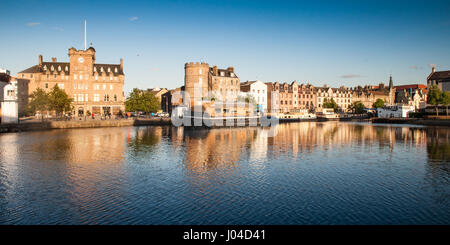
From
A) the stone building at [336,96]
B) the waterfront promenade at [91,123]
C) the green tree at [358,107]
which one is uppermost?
the stone building at [336,96]

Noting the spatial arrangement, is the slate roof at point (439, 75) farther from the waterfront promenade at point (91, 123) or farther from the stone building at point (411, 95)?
the stone building at point (411, 95)

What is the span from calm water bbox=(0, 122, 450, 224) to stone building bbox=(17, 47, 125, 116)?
6557 centimetres

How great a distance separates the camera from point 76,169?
2411 cm

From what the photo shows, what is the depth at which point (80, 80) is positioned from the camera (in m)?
94.1

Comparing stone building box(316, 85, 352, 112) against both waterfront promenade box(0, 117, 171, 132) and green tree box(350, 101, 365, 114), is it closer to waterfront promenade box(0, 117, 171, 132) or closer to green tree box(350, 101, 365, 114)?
green tree box(350, 101, 365, 114)

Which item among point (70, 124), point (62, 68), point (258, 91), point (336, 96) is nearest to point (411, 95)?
point (336, 96)

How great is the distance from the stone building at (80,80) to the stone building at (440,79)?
110546mm

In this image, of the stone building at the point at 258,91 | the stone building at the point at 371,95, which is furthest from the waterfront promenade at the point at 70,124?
the stone building at the point at 371,95

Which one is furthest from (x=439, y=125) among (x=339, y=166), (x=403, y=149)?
(x=339, y=166)

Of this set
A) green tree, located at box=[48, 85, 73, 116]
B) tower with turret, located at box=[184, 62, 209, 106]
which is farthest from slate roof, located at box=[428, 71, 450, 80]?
green tree, located at box=[48, 85, 73, 116]

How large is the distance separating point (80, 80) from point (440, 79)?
399ft

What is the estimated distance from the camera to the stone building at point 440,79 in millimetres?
111938

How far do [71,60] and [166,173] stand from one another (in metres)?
83.6
